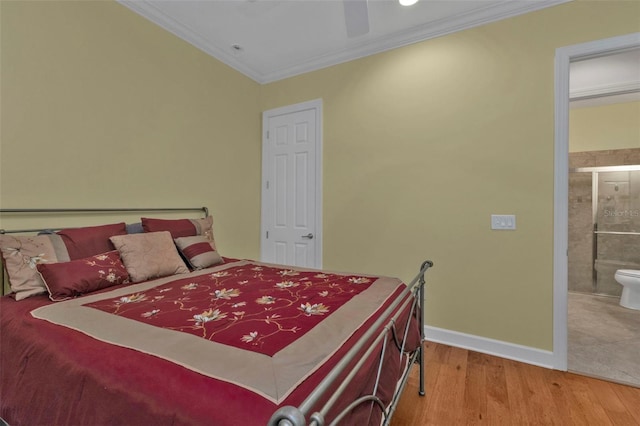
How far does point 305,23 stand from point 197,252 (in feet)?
7.26

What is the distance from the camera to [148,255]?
74.6 inches

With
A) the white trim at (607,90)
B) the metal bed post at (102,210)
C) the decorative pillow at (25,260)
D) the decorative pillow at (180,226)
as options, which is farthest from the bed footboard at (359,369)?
the white trim at (607,90)

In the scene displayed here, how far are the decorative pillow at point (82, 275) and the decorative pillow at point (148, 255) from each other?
0.05 meters

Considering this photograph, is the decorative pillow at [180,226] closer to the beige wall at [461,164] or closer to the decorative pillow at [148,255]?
the decorative pillow at [148,255]

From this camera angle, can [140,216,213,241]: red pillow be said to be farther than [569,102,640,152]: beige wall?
No

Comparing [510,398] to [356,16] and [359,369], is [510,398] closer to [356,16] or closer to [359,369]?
[359,369]

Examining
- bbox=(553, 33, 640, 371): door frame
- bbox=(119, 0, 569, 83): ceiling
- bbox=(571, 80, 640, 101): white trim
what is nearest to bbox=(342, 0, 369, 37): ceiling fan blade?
bbox=(119, 0, 569, 83): ceiling

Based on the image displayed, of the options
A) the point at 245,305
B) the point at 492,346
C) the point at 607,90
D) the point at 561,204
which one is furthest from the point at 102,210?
the point at 607,90

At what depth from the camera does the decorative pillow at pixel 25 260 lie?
1472 mm

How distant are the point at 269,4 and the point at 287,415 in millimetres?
2768

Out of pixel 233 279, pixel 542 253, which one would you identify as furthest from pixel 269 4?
pixel 542 253

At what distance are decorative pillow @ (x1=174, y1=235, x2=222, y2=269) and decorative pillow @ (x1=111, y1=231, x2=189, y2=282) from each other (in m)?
0.10

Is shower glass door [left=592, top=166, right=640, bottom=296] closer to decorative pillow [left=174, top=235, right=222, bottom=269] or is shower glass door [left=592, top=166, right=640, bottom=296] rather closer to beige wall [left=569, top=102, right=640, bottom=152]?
beige wall [left=569, top=102, right=640, bottom=152]

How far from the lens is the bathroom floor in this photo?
2.07 m
